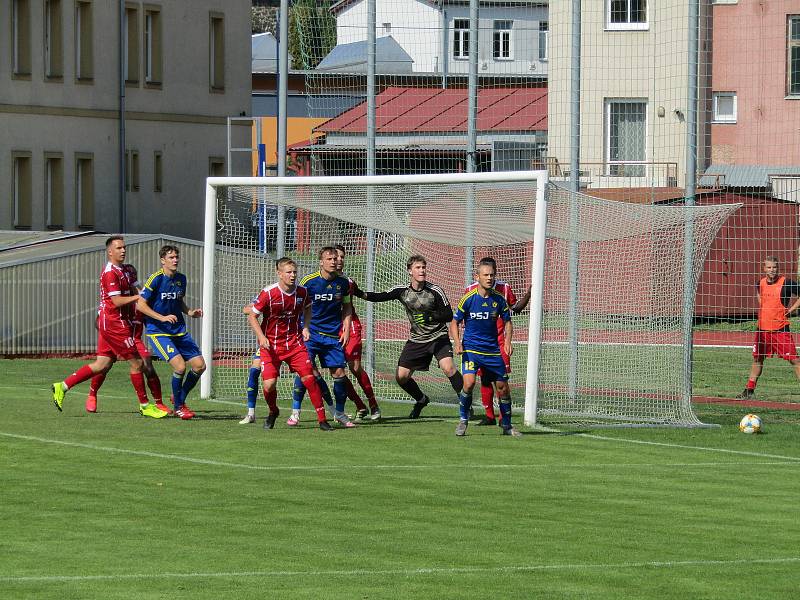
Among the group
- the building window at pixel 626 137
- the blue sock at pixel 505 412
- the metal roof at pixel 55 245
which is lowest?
the blue sock at pixel 505 412

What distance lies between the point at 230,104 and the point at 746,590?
40.7 meters

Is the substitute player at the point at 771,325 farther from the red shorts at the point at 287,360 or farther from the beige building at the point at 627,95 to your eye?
the red shorts at the point at 287,360

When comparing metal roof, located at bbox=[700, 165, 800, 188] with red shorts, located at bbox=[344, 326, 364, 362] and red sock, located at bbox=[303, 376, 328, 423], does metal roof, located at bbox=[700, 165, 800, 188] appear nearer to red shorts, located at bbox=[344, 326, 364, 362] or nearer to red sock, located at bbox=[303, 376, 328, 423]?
red shorts, located at bbox=[344, 326, 364, 362]

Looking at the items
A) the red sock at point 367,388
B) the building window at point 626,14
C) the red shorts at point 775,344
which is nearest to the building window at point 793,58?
the building window at point 626,14

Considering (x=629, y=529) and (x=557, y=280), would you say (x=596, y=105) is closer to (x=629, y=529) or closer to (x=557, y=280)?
(x=557, y=280)

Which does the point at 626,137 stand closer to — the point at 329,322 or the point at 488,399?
the point at 488,399

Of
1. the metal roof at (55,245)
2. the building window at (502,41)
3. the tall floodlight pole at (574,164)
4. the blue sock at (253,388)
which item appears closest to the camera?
the blue sock at (253,388)

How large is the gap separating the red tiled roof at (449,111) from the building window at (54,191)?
61.5ft

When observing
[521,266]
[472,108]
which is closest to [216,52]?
[472,108]

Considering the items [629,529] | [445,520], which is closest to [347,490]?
[445,520]

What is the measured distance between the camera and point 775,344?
65.4 ft

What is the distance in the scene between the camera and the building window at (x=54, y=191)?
42.8 m

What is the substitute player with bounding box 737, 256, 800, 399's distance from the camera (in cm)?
1977

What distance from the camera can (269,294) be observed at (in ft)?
51.7
